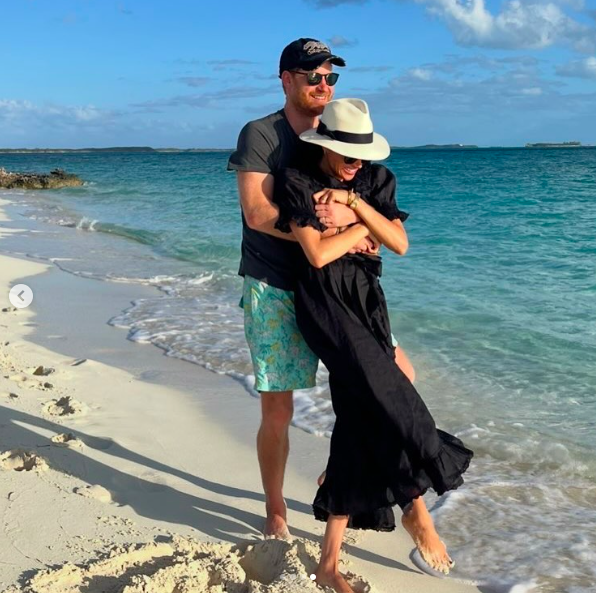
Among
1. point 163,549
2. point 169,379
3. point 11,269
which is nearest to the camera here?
point 163,549

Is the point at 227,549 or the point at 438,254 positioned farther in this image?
the point at 438,254

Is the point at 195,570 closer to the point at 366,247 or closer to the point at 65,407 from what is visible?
the point at 366,247

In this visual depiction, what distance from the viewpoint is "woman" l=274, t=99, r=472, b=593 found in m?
2.98

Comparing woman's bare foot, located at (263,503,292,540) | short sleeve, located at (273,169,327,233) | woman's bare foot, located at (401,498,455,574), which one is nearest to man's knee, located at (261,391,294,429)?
woman's bare foot, located at (263,503,292,540)

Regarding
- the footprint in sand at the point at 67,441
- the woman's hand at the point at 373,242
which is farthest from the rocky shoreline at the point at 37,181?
the woman's hand at the point at 373,242

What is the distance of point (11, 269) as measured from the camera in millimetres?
10883

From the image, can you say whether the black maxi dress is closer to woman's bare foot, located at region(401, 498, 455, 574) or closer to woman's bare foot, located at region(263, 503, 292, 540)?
woman's bare foot, located at region(401, 498, 455, 574)

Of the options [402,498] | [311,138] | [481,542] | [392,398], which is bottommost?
[481,542]

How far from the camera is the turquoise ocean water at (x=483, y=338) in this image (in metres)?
3.80

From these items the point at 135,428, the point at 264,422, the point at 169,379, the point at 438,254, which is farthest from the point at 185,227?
the point at 264,422

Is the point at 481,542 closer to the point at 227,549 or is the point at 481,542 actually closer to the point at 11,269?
the point at 227,549

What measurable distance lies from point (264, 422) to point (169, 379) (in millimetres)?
2651

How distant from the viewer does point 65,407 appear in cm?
512

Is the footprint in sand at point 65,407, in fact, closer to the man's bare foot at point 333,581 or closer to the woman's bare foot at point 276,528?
the woman's bare foot at point 276,528
